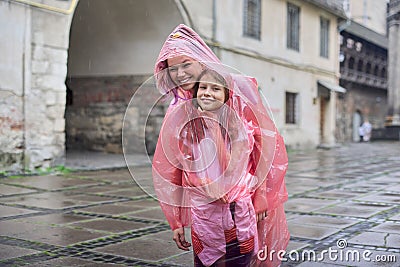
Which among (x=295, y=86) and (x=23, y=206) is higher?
(x=295, y=86)

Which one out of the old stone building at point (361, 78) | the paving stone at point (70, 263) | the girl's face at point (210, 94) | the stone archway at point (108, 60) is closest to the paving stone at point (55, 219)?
the paving stone at point (70, 263)

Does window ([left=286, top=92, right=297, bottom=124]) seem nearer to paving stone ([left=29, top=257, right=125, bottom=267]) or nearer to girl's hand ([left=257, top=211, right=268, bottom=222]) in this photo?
paving stone ([left=29, top=257, right=125, bottom=267])

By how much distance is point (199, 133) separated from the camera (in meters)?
2.57

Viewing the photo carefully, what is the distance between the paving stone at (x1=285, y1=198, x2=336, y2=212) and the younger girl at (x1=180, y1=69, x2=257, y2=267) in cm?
355

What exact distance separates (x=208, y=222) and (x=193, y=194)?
15cm

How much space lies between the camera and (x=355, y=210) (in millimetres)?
5938

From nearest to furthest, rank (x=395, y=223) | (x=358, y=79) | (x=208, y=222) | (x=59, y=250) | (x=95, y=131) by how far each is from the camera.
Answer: (x=208, y=222) → (x=59, y=250) → (x=395, y=223) → (x=95, y=131) → (x=358, y=79)

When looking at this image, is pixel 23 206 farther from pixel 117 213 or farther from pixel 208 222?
pixel 208 222

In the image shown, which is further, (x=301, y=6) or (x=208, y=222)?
(x=301, y=6)

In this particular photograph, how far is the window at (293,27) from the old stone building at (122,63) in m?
0.03

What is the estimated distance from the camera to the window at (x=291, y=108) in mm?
18531

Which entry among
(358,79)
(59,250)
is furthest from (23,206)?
(358,79)


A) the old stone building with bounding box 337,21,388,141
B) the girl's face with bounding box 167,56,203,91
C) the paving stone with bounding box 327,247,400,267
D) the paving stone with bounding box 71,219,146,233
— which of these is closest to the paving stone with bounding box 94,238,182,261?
the paving stone with bounding box 71,219,146,233

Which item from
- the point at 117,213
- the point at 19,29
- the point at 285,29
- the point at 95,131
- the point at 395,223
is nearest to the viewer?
the point at 395,223
